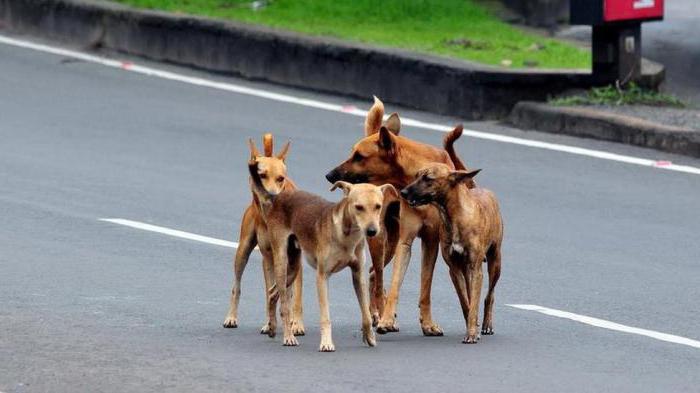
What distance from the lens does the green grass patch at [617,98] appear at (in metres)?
17.3

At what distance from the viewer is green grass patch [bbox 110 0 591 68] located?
19453mm

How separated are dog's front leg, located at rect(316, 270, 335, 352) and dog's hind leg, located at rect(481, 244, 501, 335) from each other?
101 centimetres

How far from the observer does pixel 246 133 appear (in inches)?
663

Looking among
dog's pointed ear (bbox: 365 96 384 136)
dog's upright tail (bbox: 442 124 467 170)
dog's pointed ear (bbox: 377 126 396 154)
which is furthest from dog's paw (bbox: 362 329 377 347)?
dog's pointed ear (bbox: 365 96 384 136)

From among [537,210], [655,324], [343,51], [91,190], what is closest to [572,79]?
[343,51]

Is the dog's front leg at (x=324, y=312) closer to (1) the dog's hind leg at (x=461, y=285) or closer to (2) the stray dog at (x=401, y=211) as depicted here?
(2) the stray dog at (x=401, y=211)

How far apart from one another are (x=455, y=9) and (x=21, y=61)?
478 centimetres

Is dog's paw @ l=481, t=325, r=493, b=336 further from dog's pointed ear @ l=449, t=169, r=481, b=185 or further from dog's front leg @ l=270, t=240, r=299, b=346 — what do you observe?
dog's front leg @ l=270, t=240, r=299, b=346

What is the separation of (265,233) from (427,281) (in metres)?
0.89

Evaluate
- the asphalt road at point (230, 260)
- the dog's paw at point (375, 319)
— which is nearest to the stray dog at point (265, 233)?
the asphalt road at point (230, 260)

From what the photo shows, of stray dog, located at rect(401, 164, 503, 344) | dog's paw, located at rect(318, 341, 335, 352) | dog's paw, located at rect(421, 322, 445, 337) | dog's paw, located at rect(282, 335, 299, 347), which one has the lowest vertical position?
dog's paw, located at rect(421, 322, 445, 337)

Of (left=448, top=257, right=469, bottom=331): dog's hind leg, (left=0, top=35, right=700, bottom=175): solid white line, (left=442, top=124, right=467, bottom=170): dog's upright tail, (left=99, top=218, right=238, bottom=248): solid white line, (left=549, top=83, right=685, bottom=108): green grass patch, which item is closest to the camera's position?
(left=448, top=257, right=469, bottom=331): dog's hind leg

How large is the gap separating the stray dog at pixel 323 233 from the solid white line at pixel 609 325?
55.1 inches

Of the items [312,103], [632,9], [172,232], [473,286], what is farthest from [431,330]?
[312,103]
